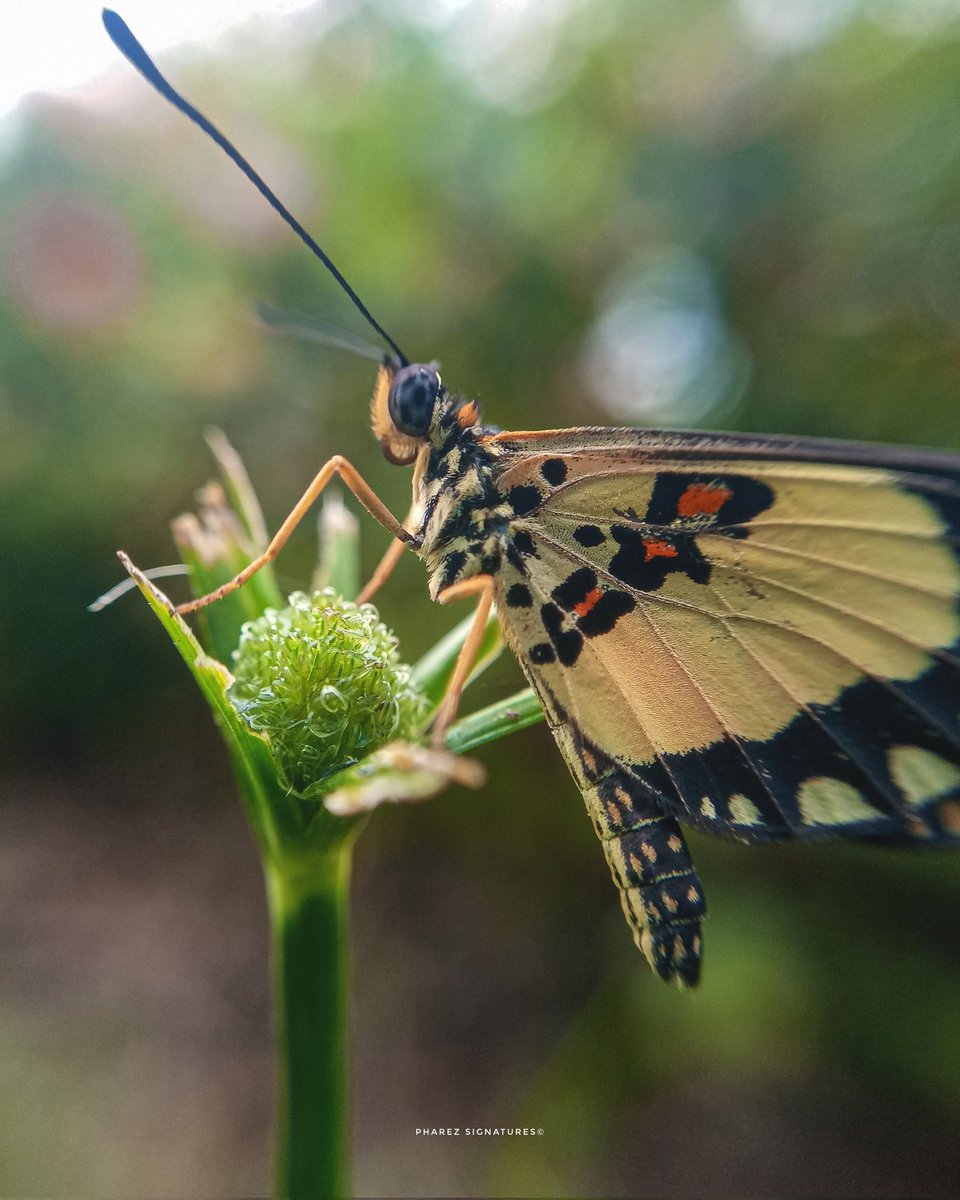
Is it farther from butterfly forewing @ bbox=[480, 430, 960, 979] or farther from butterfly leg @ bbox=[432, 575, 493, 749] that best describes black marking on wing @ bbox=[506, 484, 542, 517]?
butterfly leg @ bbox=[432, 575, 493, 749]

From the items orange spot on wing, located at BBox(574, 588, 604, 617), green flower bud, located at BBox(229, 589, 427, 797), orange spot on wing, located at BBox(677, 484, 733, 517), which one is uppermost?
orange spot on wing, located at BBox(677, 484, 733, 517)

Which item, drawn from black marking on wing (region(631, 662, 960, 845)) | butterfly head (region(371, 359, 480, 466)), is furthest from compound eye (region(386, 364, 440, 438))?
black marking on wing (region(631, 662, 960, 845))

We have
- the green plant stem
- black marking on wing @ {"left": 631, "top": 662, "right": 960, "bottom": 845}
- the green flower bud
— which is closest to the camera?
the green plant stem

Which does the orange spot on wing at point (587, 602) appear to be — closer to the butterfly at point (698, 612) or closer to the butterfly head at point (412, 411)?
the butterfly at point (698, 612)

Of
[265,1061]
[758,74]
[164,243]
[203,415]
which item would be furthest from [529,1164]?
[758,74]

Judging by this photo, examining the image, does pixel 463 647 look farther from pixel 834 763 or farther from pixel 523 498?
pixel 834 763

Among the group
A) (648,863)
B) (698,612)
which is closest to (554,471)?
(698,612)
